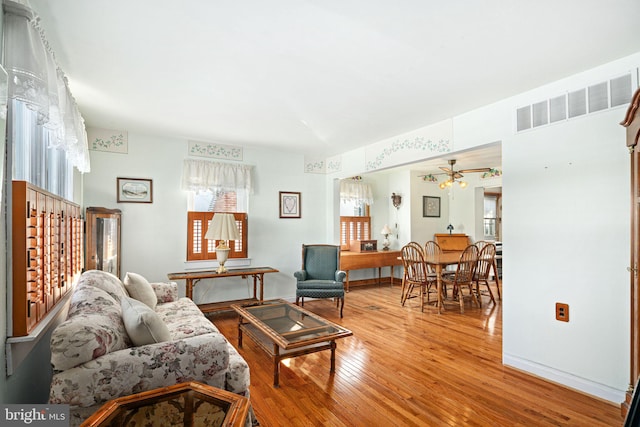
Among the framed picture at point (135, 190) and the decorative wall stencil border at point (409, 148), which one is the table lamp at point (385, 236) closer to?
the decorative wall stencil border at point (409, 148)

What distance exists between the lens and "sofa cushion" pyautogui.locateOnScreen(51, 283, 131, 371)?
1.45m

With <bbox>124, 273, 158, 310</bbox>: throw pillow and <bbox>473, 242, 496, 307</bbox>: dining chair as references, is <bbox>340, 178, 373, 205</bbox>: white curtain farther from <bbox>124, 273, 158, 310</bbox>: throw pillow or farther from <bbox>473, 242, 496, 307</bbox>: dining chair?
<bbox>124, 273, 158, 310</bbox>: throw pillow

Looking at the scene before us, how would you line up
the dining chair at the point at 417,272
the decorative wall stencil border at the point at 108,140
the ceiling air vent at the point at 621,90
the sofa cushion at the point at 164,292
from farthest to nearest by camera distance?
the dining chair at the point at 417,272 → the decorative wall stencil border at the point at 108,140 → the sofa cushion at the point at 164,292 → the ceiling air vent at the point at 621,90

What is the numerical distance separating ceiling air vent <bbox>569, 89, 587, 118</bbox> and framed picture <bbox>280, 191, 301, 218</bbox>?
11.9ft

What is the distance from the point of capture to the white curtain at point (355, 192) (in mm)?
6680

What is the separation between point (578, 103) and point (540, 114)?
255 millimetres

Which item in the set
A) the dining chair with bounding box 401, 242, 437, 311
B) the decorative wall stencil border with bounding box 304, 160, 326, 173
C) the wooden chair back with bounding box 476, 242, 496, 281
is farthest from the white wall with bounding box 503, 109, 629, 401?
the decorative wall stencil border with bounding box 304, 160, 326, 173

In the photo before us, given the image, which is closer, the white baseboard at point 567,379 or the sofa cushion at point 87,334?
the sofa cushion at point 87,334

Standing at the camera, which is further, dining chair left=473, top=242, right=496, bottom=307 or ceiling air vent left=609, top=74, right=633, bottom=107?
dining chair left=473, top=242, right=496, bottom=307

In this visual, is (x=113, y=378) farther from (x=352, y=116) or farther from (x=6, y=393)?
(x=352, y=116)

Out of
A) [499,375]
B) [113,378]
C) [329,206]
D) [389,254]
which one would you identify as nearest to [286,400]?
[113,378]

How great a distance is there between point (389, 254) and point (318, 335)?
4252mm

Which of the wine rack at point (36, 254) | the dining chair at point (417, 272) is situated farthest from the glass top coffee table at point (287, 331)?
the dining chair at point (417, 272)

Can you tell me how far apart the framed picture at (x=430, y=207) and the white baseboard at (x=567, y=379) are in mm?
4345
